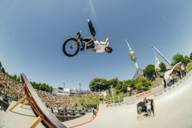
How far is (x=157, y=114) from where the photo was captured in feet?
21.7

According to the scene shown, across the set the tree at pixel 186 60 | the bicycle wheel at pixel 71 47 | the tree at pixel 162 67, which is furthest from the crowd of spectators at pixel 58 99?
the tree at pixel 186 60

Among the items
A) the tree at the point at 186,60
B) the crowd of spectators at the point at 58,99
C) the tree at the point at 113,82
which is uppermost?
the tree at the point at 186,60

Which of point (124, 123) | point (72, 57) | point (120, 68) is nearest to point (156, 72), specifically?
point (120, 68)

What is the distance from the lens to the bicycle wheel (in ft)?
20.3

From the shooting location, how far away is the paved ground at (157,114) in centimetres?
652

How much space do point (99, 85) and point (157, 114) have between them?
4.54 ft

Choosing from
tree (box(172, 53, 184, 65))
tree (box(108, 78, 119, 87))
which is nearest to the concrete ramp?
tree (box(108, 78, 119, 87))

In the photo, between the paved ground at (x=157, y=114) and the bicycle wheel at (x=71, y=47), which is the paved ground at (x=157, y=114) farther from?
the bicycle wheel at (x=71, y=47)

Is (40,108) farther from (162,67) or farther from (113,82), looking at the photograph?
(162,67)

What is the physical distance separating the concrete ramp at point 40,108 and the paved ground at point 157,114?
2.02 feet

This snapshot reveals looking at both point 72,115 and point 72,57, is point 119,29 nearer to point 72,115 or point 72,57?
point 72,57

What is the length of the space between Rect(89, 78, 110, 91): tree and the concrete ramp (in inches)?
41.1

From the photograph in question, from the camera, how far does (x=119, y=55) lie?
6.26 metres

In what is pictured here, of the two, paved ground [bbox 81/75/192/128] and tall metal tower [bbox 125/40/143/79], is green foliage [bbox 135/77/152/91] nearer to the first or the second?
tall metal tower [bbox 125/40/143/79]
